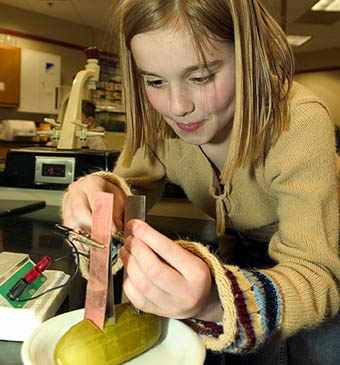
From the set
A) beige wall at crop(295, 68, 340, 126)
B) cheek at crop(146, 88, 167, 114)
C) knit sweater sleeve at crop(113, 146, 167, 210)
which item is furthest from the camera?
beige wall at crop(295, 68, 340, 126)

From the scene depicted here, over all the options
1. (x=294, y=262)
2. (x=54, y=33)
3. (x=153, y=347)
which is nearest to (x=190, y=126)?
(x=294, y=262)

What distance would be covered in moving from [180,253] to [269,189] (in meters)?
0.44

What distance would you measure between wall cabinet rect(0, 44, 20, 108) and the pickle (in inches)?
193

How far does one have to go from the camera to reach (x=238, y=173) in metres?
0.83

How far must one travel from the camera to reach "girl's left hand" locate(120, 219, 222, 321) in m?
0.42

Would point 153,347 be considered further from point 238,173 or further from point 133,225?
point 238,173

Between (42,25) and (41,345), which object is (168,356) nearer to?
(41,345)

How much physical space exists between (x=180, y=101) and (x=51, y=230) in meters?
0.60

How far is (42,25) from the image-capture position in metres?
5.40

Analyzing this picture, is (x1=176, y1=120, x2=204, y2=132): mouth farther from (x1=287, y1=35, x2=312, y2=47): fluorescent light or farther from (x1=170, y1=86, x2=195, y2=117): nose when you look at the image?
(x1=287, y1=35, x2=312, y2=47): fluorescent light

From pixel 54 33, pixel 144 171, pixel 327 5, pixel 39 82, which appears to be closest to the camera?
pixel 144 171

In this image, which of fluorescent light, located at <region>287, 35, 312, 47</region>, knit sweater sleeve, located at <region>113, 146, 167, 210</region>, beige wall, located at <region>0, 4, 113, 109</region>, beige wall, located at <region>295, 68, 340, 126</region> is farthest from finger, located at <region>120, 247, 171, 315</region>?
beige wall, located at <region>295, 68, 340, 126</region>

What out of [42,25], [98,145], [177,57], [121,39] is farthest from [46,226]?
[42,25]

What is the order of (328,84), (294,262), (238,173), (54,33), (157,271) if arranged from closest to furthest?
1. (157,271)
2. (294,262)
3. (238,173)
4. (54,33)
5. (328,84)
